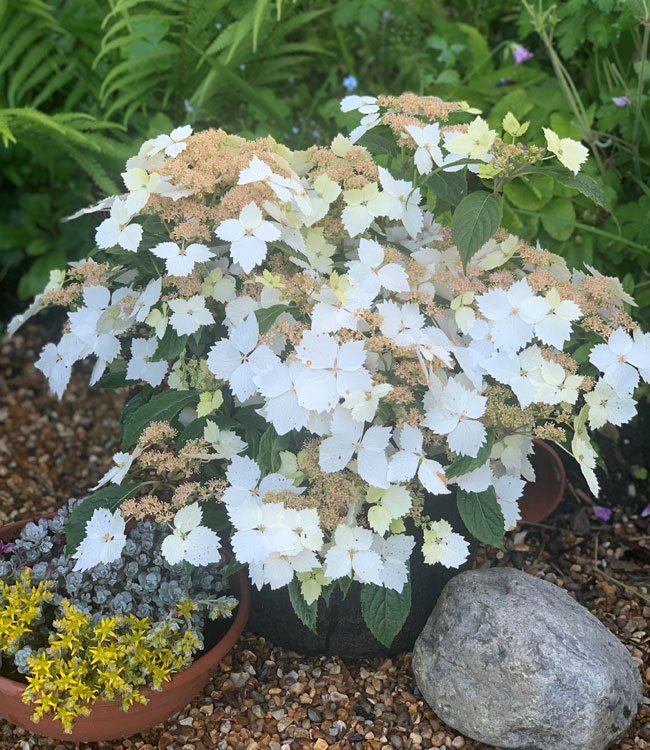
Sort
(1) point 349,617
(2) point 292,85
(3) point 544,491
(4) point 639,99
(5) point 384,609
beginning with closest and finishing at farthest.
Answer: (5) point 384,609 < (1) point 349,617 < (4) point 639,99 < (3) point 544,491 < (2) point 292,85

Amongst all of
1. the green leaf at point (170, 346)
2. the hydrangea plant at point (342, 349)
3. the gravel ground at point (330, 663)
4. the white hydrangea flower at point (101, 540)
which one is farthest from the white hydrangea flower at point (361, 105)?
the gravel ground at point (330, 663)

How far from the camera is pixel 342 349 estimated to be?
1.27m

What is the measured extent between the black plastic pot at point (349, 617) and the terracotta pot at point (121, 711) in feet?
0.42

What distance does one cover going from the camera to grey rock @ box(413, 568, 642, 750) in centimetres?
147

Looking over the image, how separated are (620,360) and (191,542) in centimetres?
76

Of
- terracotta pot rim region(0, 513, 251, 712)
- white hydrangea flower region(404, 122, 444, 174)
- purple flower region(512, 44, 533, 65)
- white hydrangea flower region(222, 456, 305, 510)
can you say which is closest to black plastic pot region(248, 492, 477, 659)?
terracotta pot rim region(0, 513, 251, 712)

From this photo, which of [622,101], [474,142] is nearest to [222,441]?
[474,142]

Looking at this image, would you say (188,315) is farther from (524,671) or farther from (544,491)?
(544,491)

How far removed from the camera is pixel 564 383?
4.46ft

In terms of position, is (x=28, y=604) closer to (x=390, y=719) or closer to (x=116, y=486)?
(x=116, y=486)

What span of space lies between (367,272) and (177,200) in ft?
1.12

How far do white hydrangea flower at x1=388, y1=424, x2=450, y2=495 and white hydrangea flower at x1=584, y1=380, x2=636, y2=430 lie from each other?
28 cm

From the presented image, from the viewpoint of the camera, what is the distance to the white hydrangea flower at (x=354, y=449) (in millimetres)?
1289

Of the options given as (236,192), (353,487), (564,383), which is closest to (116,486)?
(353,487)
